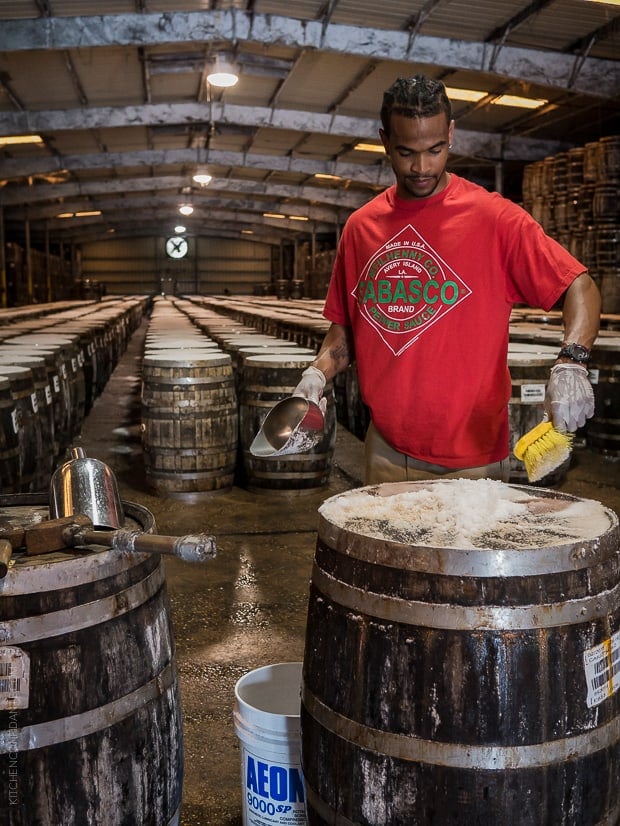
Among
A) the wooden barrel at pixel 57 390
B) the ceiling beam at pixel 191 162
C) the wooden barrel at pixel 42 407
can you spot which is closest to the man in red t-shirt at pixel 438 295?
the wooden barrel at pixel 42 407

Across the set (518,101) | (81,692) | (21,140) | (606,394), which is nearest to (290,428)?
(81,692)

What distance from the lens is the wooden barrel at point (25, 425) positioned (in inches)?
183

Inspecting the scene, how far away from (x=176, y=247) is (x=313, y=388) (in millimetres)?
46286

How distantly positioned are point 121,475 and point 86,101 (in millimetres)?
10431

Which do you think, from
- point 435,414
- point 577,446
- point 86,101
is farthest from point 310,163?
point 435,414

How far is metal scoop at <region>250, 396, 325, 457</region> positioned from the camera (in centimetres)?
244

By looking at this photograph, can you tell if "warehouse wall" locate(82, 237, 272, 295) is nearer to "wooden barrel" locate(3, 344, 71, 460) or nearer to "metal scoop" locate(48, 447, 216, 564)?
"wooden barrel" locate(3, 344, 71, 460)

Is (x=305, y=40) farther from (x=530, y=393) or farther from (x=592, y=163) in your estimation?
(x=530, y=393)

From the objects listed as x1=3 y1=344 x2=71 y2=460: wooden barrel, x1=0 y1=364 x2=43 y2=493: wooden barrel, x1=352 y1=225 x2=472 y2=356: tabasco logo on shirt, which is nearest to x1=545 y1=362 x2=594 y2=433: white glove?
x1=352 y1=225 x2=472 y2=356: tabasco logo on shirt

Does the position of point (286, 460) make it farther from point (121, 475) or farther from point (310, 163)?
point (310, 163)

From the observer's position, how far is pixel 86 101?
15016 millimetres

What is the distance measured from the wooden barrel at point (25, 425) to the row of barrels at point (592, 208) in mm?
7960

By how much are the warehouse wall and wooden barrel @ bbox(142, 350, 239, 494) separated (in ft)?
141

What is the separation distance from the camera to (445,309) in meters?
2.56
